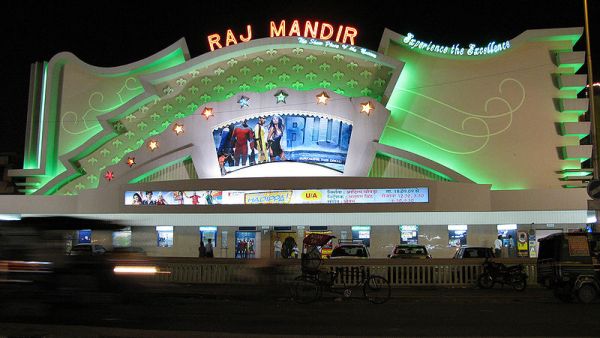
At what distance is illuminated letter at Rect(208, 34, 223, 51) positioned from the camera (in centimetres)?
3328

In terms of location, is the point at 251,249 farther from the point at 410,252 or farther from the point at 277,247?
the point at 410,252

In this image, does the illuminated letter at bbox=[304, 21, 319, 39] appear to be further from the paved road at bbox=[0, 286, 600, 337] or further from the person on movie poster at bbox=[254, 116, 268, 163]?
the paved road at bbox=[0, 286, 600, 337]

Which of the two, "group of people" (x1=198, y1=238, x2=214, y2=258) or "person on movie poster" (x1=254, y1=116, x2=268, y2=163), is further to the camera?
"person on movie poster" (x1=254, y1=116, x2=268, y2=163)

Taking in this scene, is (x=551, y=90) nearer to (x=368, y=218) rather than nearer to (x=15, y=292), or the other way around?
(x=368, y=218)

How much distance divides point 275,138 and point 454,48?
36.2 feet

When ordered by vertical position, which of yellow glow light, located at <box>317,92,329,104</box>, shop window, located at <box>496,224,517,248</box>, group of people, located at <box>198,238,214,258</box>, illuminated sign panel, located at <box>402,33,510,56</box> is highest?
illuminated sign panel, located at <box>402,33,510,56</box>

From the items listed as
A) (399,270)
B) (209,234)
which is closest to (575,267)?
(399,270)

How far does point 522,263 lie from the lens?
74.7 ft

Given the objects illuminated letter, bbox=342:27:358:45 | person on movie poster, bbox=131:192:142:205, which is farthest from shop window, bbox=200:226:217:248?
illuminated letter, bbox=342:27:358:45

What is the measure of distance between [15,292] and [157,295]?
3.21 meters

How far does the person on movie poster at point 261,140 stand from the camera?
30.8 m

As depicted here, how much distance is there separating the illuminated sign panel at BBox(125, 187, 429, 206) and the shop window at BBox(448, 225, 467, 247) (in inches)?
190

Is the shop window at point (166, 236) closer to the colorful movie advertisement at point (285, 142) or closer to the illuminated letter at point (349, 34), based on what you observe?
the colorful movie advertisement at point (285, 142)

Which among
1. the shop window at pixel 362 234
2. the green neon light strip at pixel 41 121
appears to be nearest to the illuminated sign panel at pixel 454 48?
the shop window at pixel 362 234
